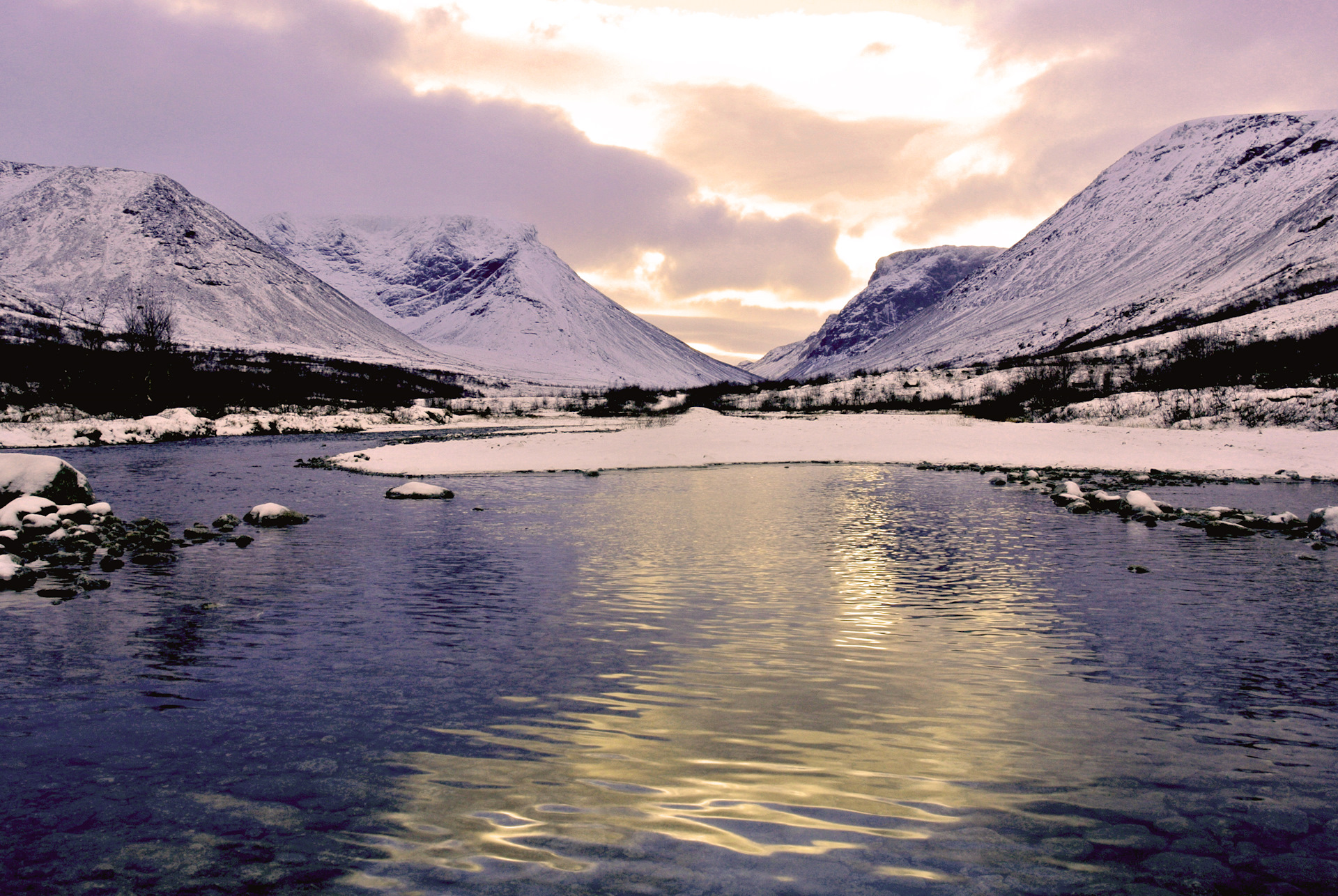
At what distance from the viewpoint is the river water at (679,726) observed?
17.3ft

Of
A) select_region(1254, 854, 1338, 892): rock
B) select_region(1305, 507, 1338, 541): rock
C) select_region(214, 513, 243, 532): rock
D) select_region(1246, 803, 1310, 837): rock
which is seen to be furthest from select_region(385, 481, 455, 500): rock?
select_region(1254, 854, 1338, 892): rock

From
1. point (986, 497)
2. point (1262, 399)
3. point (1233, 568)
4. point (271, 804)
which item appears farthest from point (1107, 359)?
point (271, 804)

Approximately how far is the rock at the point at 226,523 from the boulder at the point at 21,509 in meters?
4.21

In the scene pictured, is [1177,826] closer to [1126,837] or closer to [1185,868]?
[1126,837]

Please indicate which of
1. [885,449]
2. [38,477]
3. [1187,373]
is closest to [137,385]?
[38,477]

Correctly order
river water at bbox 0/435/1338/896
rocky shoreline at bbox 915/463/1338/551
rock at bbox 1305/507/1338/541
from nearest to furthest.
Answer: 1. river water at bbox 0/435/1338/896
2. rock at bbox 1305/507/1338/541
3. rocky shoreline at bbox 915/463/1338/551

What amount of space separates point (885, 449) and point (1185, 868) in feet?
150

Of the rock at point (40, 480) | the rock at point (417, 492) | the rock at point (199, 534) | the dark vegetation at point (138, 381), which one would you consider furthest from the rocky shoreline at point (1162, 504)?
the dark vegetation at point (138, 381)

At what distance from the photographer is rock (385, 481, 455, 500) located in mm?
28891

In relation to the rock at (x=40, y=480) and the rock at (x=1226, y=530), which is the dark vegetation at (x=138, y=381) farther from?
the rock at (x=1226, y=530)

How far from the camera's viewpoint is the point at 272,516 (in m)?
22.3

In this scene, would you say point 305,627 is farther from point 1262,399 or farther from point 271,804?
point 1262,399

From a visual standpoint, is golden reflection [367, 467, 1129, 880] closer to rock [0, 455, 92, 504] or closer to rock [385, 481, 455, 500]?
rock [385, 481, 455, 500]

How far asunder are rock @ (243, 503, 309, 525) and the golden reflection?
11.5 m
